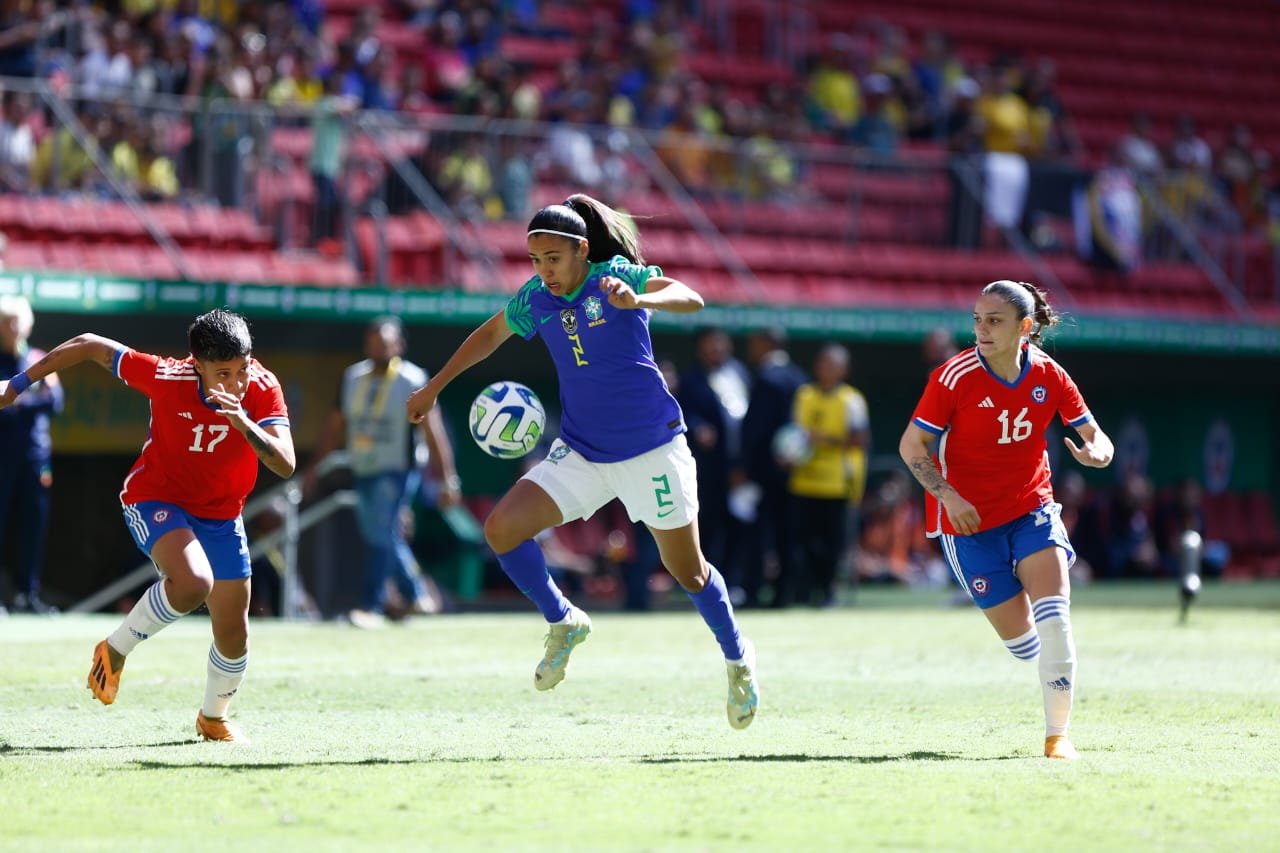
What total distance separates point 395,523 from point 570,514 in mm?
6578

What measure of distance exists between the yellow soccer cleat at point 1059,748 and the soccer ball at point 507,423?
240cm

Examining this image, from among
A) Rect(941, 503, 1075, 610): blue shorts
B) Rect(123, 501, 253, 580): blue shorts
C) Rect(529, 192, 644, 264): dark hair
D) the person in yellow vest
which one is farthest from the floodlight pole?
Rect(123, 501, 253, 580): blue shorts

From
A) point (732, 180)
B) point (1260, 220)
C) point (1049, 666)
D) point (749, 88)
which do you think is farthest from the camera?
point (1260, 220)

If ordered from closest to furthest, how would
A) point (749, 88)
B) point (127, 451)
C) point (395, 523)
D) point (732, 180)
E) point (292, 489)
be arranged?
point (395, 523) → point (292, 489) → point (127, 451) → point (732, 180) → point (749, 88)

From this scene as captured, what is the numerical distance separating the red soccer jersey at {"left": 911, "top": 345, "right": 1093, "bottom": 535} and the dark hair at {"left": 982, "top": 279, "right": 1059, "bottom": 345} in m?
0.20

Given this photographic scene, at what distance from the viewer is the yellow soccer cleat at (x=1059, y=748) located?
7492 millimetres

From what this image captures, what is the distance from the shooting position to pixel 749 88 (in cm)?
2484

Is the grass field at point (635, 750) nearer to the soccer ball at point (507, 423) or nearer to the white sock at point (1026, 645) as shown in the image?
the white sock at point (1026, 645)

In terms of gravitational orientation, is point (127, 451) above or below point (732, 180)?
below

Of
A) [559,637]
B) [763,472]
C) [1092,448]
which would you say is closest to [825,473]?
[763,472]

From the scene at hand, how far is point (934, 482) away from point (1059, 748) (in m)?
1.08

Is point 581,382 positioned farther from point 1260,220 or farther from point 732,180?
point 1260,220

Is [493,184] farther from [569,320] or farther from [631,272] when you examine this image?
[631,272]

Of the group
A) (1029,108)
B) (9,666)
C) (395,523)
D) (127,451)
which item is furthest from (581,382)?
(1029,108)
